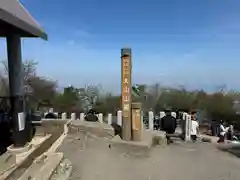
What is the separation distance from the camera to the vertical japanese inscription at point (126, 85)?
11.4m

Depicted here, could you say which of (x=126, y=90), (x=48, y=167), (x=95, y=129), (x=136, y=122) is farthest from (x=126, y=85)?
(x=48, y=167)

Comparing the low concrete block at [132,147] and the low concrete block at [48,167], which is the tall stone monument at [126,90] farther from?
the low concrete block at [48,167]

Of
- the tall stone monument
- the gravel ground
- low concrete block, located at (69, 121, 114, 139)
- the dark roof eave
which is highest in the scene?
the dark roof eave

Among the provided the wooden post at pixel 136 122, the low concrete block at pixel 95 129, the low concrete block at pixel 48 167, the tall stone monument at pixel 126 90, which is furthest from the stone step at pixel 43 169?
the low concrete block at pixel 95 129

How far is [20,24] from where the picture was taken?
417 inches

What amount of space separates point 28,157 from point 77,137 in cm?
270

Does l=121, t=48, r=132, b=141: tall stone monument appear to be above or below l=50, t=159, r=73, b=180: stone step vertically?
above

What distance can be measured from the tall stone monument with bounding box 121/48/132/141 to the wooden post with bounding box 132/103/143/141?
0.39 ft

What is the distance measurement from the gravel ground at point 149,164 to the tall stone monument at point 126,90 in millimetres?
846

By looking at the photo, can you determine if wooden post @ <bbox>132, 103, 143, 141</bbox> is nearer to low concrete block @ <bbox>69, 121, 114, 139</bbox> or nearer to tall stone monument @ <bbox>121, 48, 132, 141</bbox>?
tall stone monument @ <bbox>121, 48, 132, 141</bbox>

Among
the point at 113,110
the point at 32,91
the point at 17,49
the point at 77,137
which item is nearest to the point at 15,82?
the point at 17,49

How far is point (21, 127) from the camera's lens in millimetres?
12438

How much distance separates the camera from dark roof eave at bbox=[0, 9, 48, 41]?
920 centimetres

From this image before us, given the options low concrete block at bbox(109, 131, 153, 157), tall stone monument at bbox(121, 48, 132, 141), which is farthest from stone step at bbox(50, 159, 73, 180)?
tall stone monument at bbox(121, 48, 132, 141)
